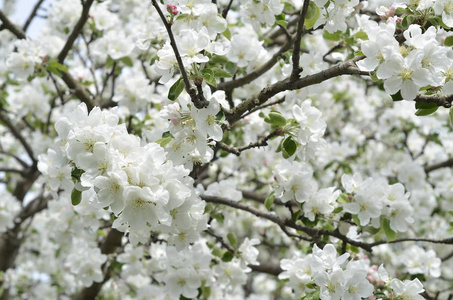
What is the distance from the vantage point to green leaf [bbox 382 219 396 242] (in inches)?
82.0

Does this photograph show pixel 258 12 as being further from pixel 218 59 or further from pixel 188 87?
pixel 188 87

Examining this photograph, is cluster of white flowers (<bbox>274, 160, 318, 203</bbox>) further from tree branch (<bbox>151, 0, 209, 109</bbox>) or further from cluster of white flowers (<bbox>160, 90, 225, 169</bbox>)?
tree branch (<bbox>151, 0, 209, 109</bbox>)

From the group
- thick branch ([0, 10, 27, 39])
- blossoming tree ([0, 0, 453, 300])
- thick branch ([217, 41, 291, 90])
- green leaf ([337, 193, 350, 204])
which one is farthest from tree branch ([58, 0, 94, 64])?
green leaf ([337, 193, 350, 204])

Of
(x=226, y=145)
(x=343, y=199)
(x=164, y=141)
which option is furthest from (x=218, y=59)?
(x=343, y=199)

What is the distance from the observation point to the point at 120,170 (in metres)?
1.37

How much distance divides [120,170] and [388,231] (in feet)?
4.47

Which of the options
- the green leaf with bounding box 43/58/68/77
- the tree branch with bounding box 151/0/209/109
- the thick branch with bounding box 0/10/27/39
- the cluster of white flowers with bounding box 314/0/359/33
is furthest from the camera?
the thick branch with bounding box 0/10/27/39

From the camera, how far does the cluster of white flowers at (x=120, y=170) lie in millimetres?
1379

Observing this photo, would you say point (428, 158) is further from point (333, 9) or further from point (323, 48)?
point (333, 9)

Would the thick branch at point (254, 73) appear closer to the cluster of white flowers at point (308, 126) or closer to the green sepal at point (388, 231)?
the cluster of white flowers at point (308, 126)

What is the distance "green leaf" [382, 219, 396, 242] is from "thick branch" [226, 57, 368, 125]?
0.84m

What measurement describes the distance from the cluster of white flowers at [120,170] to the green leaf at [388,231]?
1.10 m

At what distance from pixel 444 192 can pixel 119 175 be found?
3109 millimetres

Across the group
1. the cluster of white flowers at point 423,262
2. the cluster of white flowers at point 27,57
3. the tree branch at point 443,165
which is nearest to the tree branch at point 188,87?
the cluster of white flowers at point 27,57
